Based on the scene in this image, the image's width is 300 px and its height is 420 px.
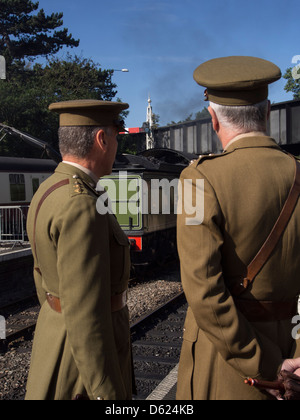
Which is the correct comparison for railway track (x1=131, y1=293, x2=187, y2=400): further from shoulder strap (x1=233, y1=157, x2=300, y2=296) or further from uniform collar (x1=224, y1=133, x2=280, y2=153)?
uniform collar (x1=224, y1=133, x2=280, y2=153)

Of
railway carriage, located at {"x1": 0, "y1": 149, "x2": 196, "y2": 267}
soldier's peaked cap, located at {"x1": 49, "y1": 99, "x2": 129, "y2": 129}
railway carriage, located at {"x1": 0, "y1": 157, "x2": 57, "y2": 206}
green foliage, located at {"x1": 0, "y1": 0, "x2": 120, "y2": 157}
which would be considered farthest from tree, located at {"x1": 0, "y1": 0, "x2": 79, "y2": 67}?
soldier's peaked cap, located at {"x1": 49, "y1": 99, "x2": 129, "y2": 129}

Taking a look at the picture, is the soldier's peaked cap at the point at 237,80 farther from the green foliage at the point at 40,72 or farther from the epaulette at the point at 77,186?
the green foliage at the point at 40,72

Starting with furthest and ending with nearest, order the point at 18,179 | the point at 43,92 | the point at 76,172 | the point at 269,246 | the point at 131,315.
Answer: the point at 43,92 → the point at 18,179 → the point at 131,315 → the point at 76,172 → the point at 269,246

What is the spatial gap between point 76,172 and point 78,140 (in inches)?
6.0

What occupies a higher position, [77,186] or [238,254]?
[77,186]

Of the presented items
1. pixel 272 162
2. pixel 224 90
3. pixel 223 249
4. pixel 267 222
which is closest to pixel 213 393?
pixel 223 249

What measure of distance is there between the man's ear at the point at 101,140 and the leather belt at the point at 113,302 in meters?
0.72

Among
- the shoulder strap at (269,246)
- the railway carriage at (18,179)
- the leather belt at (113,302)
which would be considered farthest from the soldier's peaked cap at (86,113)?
the railway carriage at (18,179)

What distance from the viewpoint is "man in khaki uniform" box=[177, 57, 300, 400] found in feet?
5.81

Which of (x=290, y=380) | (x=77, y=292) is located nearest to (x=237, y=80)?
(x=77, y=292)

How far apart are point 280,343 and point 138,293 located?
7685 mm

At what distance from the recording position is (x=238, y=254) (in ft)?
6.08

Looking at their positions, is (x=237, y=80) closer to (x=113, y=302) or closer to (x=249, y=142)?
(x=249, y=142)

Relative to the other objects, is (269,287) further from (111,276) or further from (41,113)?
(41,113)
